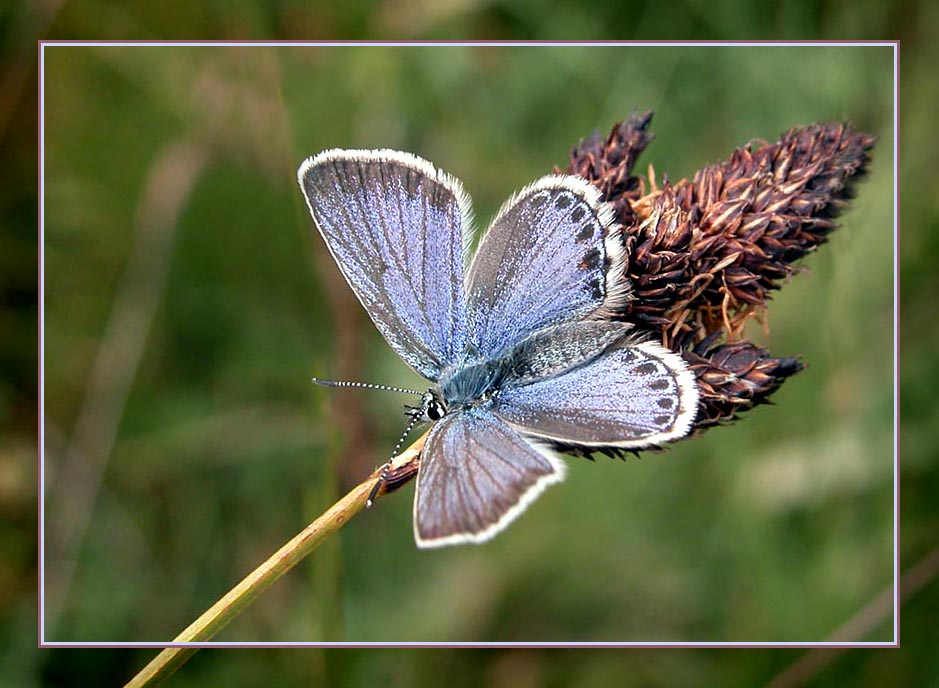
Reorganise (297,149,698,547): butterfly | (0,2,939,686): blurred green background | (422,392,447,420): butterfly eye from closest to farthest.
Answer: (297,149,698,547): butterfly
(422,392,447,420): butterfly eye
(0,2,939,686): blurred green background

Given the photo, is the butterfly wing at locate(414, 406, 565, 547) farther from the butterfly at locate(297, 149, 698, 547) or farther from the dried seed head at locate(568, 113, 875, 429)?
the dried seed head at locate(568, 113, 875, 429)

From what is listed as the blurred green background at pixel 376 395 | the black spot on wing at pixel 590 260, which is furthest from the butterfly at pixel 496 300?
the blurred green background at pixel 376 395

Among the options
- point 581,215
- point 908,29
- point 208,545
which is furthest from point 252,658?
point 908,29

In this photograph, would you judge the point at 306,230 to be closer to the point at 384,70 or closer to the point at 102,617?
the point at 384,70

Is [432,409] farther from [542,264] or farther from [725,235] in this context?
[725,235]

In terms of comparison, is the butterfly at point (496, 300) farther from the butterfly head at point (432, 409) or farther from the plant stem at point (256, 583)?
the plant stem at point (256, 583)

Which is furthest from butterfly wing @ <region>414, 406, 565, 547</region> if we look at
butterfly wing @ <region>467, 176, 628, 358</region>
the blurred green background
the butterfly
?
the blurred green background
